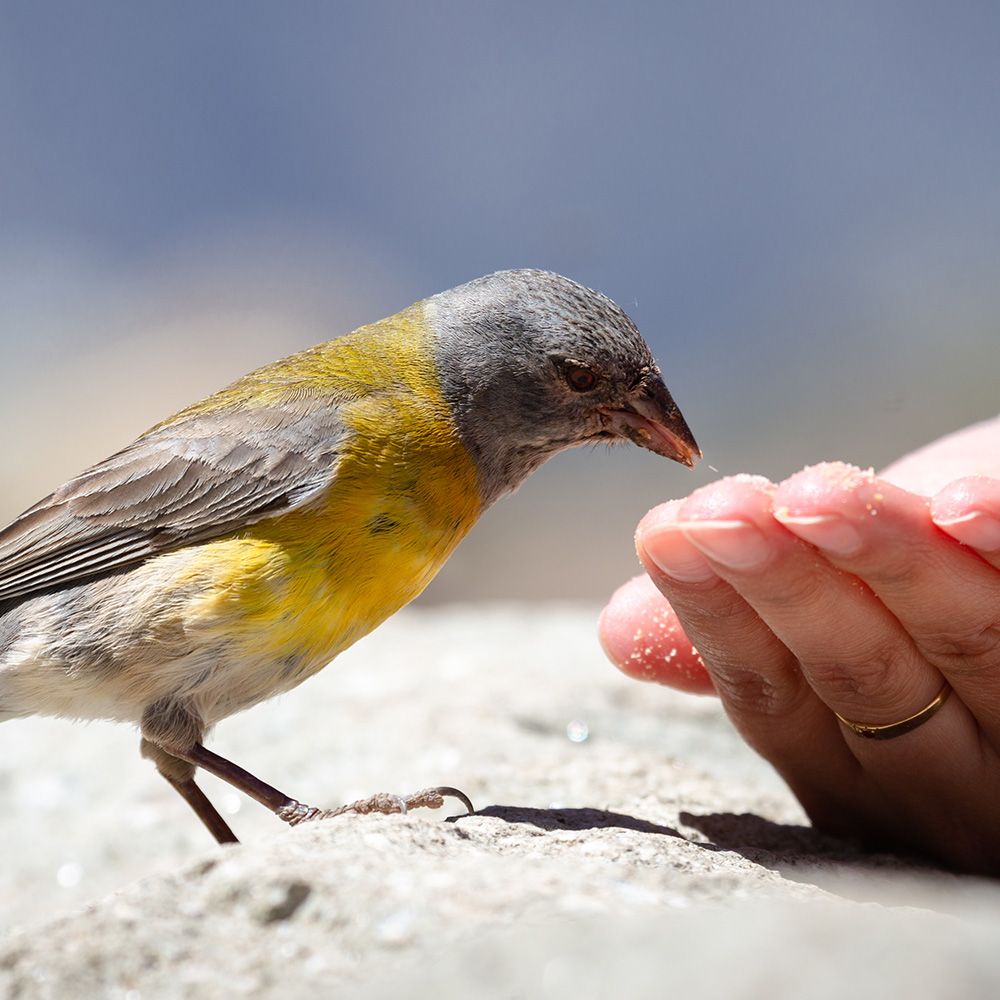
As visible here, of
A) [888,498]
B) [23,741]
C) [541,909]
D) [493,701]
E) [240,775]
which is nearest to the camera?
[541,909]

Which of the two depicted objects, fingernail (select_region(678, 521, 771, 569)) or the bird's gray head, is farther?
the bird's gray head

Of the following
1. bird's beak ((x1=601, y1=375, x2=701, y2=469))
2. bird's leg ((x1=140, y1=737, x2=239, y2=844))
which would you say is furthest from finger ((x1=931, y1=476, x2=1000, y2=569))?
bird's leg ((x1=140, y1=737, x2=239, y2=844))

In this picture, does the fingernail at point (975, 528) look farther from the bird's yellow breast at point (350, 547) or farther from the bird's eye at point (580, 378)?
the bird's yellow breast at point (350, 547)

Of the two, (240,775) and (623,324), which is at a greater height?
(623,324)

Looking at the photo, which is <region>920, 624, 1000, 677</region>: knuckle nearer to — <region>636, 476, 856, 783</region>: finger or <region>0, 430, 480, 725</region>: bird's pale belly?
<region>636, 476, 856, 783</region>: finger

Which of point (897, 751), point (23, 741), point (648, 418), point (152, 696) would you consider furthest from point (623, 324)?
point (23, 741)

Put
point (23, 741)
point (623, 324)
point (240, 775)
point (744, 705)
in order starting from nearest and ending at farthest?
point (744, 705) → point (240, 775) → point (623, 324) → point (23, 741)

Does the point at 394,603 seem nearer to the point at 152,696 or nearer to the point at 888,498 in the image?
the point at 152,696
